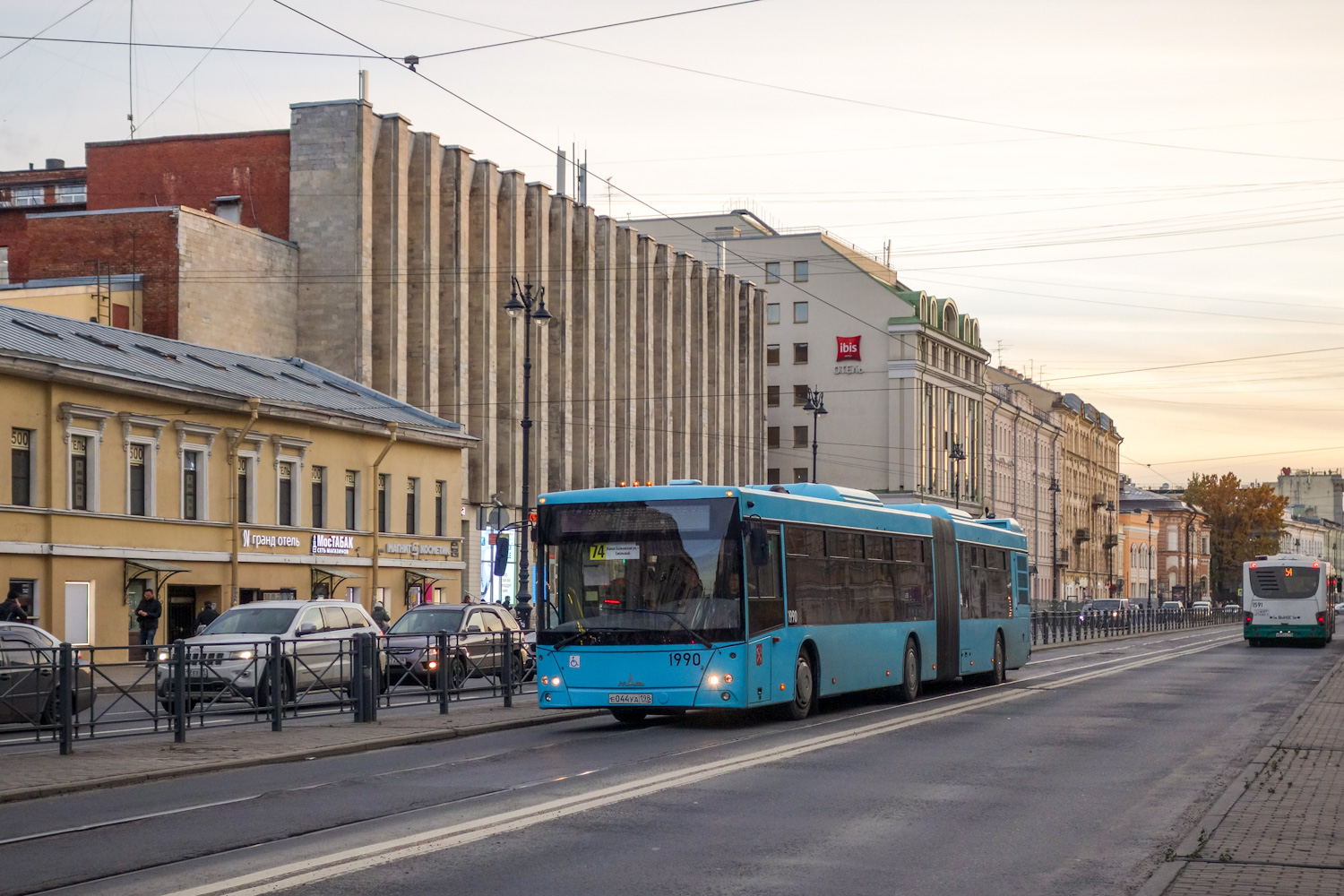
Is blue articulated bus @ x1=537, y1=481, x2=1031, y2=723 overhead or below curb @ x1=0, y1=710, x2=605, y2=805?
overhead

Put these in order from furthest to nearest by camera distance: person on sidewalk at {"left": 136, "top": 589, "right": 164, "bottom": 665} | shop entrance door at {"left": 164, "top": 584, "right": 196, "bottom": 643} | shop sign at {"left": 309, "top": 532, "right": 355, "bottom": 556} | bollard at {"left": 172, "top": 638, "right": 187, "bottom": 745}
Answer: shop sign at {"left": 309, "top": 532, "right": 355, "bottom": 556}, shop entrance door at {"left": 164, "top": 584, "right": 196, "bottom": 643}, person on sidewalk at {"left": 136, "top": 589, "right": 164, "bottom": 665}, bollard at {"left": 172, "top": 638, "right": 187, "bottom": 745}

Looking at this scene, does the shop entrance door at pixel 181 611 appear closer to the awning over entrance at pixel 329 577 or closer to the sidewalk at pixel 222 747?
the awning over entrance at pixel 329 577

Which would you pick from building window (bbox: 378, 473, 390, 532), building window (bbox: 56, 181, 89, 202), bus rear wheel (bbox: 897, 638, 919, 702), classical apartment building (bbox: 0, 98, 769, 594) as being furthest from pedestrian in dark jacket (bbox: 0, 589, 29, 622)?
building window (bbox: 56, 181, 89, 202)

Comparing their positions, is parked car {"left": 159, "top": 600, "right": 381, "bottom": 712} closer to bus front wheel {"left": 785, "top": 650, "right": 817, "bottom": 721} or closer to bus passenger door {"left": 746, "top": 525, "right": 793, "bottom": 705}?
bus passenger door {"left": 746, "top": 525, "right": 793, "bottom": 705}

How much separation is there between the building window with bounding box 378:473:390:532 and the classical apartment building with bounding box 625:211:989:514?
171 ft

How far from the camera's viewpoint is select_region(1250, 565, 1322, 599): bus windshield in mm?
51281

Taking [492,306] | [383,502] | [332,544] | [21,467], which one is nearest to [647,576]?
[21,467]

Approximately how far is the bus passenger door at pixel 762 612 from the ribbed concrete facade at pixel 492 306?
111 ft

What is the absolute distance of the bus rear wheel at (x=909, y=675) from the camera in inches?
963

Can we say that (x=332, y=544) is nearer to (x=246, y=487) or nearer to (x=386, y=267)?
(x=246, y=487)

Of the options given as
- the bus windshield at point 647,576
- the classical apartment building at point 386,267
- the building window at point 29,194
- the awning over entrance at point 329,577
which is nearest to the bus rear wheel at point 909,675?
the bus windshield at point 647,576

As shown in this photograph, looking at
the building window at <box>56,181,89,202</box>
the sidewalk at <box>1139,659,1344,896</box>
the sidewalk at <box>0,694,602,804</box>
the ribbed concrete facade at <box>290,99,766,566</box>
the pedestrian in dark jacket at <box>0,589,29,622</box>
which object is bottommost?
the sidewalk at <box>0,694,602,804</box>


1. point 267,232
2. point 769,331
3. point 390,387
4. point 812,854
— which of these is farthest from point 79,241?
point 769,331

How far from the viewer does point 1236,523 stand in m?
139
